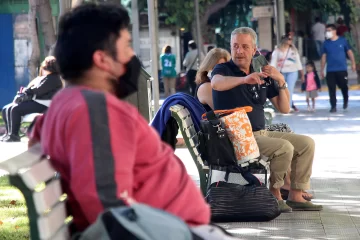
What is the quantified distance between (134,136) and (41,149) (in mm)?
479

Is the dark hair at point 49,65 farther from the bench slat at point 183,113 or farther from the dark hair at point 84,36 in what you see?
the dark hair at point 84,36

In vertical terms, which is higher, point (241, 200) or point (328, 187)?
point (241, 200)

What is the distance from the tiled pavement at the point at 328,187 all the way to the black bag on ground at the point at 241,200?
9cm

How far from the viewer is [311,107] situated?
70.5 feet

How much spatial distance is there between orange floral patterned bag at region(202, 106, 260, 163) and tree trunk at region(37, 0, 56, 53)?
432 inches

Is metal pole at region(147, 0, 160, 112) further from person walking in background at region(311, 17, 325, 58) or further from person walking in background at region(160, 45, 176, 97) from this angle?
person walking in background at region(311, 17, 325, 58)

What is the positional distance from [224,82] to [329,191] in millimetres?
2184

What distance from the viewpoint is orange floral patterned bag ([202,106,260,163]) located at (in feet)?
24.3

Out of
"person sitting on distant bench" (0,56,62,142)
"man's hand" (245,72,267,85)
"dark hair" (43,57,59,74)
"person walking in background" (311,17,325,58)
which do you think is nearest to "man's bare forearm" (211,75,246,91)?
"man's hand" (245,72,267,85)

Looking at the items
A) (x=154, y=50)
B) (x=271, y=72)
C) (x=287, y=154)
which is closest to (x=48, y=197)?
(x=287, y=154)

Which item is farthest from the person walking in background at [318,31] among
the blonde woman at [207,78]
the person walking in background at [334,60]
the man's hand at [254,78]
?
the man's hand at [254,78]

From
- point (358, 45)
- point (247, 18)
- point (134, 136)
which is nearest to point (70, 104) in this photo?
point (134, 136)

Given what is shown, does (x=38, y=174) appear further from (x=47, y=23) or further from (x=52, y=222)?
(x=47, y=23)

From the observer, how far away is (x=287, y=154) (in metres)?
7.67
